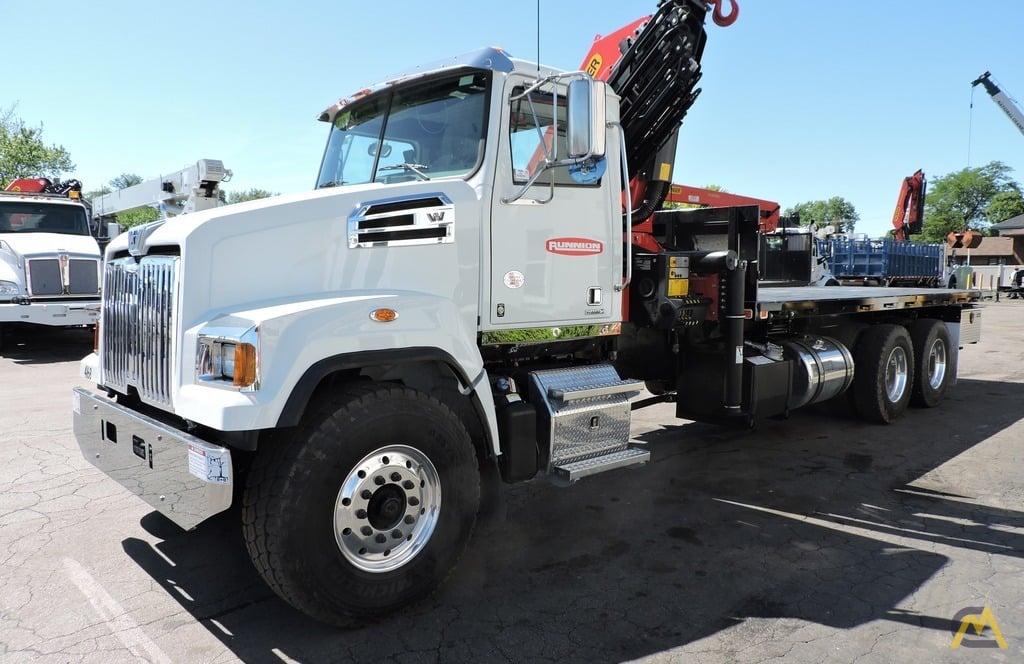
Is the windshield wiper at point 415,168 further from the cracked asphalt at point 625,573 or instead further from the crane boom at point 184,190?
the cracked asphalt at point 625,573

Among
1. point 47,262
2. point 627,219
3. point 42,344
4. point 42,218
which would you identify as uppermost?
point 42,218

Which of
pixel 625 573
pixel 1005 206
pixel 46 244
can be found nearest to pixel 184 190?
pixel 625 573

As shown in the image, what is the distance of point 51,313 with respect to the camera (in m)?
12.3

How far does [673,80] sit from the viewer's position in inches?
213

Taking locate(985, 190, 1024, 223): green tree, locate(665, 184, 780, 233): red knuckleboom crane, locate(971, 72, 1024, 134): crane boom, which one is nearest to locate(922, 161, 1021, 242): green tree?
locate(985, 190, 1024, 223): green tree

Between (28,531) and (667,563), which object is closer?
(667,563)

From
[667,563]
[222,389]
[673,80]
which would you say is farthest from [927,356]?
[222,389]

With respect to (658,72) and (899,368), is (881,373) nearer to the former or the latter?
(899,368)

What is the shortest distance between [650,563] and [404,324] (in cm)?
199

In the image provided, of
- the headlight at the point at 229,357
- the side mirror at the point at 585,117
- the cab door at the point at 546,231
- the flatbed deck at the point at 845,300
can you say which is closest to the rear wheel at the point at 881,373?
the flatbed deck at the point at 845,300

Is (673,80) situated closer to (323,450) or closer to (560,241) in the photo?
(560,241)

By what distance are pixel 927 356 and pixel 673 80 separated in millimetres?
5247

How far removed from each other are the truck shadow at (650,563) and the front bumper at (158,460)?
24.5 inches

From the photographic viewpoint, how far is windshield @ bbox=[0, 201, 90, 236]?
13195 millimetres
